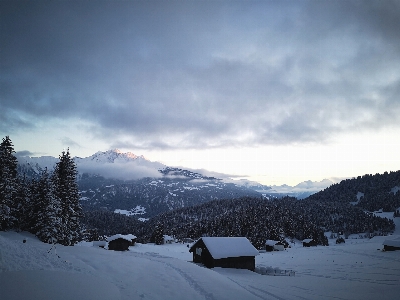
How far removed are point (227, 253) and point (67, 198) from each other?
29.6 metres

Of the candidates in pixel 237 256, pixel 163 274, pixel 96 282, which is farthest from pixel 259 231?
pixel 96 282

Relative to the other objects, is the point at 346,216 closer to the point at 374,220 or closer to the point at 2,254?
the point at 374,220

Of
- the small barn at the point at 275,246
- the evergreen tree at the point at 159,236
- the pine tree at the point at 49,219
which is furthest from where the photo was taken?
the evergreen tree at the point at 159,236

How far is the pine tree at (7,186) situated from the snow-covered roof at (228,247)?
108 ft

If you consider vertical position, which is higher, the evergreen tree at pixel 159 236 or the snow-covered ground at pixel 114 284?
the snow-covered ground at pixel 114 284

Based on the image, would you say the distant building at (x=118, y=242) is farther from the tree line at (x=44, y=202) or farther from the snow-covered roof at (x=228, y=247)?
the snow-covered roof at (x=228, y=247)

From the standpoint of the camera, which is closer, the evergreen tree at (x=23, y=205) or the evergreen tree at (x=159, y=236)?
the evergreen tree at (x=23, y=205)

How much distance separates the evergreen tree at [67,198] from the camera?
36.5m

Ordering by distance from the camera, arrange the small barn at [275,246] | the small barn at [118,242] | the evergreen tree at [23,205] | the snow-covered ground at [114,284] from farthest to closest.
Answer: the small barn at [275,246], the small barn at [118,242], the evergreen tree at [23,205], the snow-covered ground at [114,284]

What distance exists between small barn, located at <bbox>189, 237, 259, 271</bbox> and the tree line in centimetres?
2360

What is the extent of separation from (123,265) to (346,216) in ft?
707

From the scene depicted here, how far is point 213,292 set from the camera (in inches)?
632

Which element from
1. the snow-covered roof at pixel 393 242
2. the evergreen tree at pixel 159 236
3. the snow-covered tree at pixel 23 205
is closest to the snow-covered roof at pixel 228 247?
the snow-covered tree at pixel 23 205

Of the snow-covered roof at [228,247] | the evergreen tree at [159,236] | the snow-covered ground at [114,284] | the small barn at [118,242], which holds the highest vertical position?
the snow-covered ground at [114,284]
